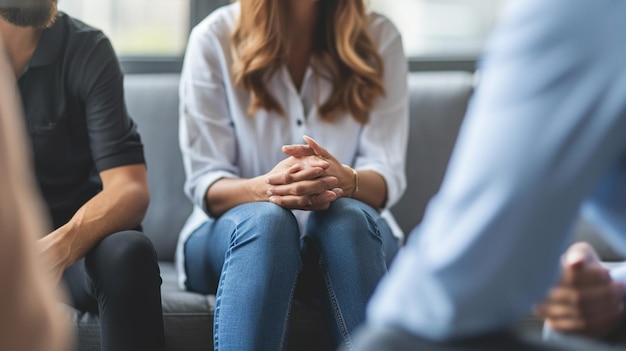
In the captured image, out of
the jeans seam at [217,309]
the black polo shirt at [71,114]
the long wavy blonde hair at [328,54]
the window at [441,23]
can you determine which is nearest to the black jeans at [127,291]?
the jeans seam at [217,309]

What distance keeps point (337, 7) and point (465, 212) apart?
156cm

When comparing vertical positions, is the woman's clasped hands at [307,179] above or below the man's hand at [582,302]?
below

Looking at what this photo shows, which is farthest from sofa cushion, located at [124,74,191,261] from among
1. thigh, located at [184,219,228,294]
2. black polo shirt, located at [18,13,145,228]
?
black polo shirt, located at [18,13,145,228]

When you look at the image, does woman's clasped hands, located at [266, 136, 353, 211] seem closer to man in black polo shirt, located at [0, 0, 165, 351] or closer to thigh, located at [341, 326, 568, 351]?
man in black polo shirt, located at [0, 0, 165, 351]

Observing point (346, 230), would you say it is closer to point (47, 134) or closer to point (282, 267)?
point (282, 267)

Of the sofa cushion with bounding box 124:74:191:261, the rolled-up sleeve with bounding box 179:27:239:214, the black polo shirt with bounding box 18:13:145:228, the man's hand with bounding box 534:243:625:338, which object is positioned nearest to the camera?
the man's hand with bounding box 534:243:625:338

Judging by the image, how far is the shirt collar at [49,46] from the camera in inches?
83.1

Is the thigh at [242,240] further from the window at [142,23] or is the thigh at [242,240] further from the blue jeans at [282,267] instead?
A: the window at [142,23]

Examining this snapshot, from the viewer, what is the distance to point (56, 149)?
2123 mm

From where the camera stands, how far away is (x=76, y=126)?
7.05 feet

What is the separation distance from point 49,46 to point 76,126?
188 mm

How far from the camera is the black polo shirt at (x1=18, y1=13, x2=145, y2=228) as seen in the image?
2105 millimetres

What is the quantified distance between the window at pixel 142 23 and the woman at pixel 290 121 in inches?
25.9

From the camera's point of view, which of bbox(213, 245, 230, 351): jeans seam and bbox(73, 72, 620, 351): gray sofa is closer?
bbox(213, 245, 230, 351): jeans seam
